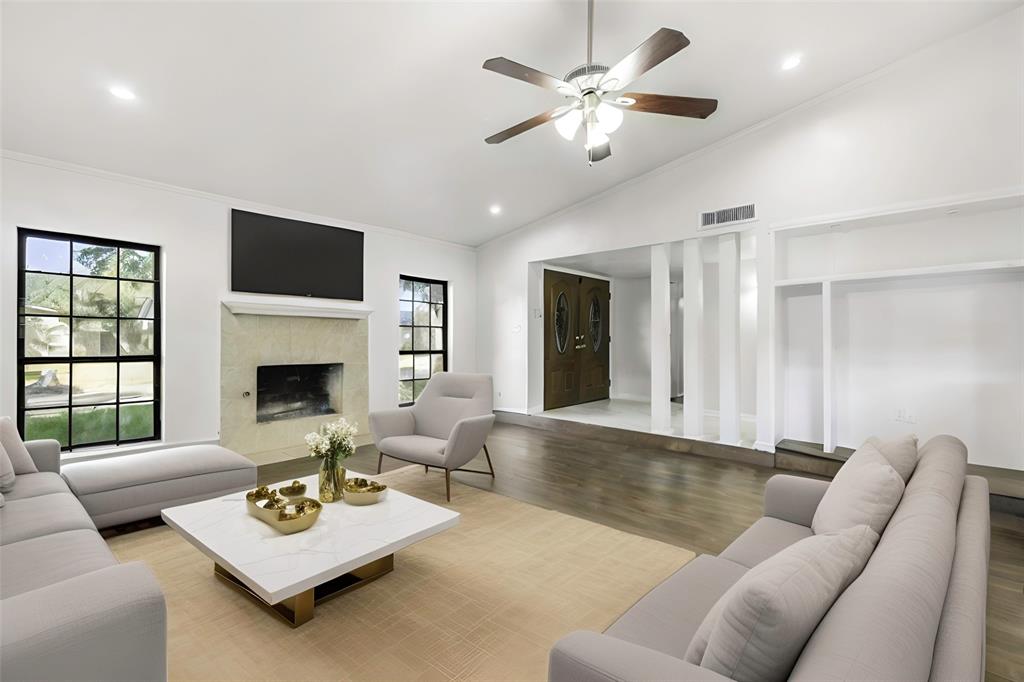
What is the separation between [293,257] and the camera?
5.36 metres

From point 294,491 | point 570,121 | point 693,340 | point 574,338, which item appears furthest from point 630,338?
point 294,491

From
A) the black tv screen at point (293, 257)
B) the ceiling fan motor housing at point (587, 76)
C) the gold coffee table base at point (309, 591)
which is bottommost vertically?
the gold coffee table base at point (309, 591)

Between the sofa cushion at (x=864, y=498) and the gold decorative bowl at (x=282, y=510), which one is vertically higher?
the sofa cushion at (x=864, y=498)

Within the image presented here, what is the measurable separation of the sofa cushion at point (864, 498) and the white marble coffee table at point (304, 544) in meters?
1.66

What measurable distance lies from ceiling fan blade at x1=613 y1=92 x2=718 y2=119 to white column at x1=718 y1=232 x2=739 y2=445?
2.47 metres

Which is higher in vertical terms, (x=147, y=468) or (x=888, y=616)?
(x=888, y=616)

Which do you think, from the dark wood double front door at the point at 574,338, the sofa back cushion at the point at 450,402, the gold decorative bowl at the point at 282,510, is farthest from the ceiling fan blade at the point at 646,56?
the dark wood double front door at the point at 574,338

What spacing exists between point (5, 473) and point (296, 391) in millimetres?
2958

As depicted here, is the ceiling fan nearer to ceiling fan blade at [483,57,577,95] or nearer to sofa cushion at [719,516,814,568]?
ceiling fan blade at [483,57,577,95]

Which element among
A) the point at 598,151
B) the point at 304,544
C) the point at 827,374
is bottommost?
the point at 304,544

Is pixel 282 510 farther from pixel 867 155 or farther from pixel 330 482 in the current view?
pixel 867 155

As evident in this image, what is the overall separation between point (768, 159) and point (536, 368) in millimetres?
3957

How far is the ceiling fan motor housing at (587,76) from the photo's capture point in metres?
2.62

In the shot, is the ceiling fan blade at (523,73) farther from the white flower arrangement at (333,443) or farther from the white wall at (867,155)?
the white wall at (867,155)
